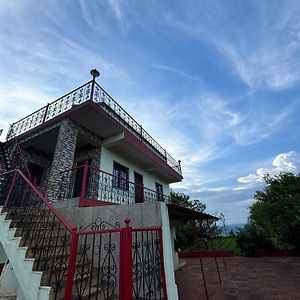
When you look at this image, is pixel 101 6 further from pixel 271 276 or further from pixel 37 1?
pixel 271 276

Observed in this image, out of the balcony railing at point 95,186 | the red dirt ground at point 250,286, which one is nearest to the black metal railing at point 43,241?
the balcony railing at point 95,186

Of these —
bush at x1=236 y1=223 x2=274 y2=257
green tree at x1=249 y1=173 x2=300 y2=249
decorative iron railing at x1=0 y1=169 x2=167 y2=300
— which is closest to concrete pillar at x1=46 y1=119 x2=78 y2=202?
decorative iron railing at x1=0 y1=169 x2=167 y2=300

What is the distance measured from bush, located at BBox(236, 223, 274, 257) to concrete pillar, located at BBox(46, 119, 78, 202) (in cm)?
1123

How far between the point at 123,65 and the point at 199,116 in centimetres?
496

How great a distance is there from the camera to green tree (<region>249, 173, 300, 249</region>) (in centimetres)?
946

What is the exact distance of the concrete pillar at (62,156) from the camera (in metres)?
5.91

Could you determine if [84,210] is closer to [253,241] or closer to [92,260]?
[92,260]

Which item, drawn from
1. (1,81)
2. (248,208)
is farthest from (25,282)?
(248,208)

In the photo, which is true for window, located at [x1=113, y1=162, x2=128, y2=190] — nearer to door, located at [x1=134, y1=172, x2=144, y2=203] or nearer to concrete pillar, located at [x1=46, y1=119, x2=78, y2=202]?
door, located at [x1=134, y1=172, x2=144, y2=203]

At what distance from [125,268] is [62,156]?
5.00 metres

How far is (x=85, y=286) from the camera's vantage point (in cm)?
303

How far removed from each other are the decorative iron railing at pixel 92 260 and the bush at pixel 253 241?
9859 millimetres

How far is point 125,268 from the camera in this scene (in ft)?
8.40

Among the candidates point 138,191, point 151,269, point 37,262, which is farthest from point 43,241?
point 138,191
